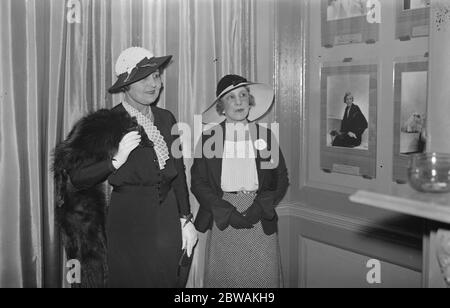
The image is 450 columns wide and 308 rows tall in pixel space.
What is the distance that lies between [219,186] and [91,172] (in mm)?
528

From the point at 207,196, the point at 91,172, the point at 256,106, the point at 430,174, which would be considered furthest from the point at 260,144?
the point at 430,174

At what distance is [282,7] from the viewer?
2.60m

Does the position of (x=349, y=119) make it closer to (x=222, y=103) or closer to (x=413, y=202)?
(x=222, y=103)

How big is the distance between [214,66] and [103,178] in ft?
2.33

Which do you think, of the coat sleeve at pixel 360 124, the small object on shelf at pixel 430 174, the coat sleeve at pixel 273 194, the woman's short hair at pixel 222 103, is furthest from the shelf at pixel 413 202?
the coat sleeve at pixel 360 124

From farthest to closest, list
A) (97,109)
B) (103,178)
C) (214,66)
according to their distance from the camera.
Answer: (214,66)
(97,109)
(103,178)

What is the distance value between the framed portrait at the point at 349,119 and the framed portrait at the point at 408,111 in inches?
4.6

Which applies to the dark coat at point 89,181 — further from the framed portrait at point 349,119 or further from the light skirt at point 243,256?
the framed portrait at point 349,119

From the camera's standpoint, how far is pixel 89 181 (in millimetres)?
1949

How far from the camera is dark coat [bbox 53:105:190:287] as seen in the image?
1958 millimetres

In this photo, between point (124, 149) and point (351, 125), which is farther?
point (351, 125)

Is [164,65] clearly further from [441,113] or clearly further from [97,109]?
A: [441,113]

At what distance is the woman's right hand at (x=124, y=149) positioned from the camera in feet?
6.41
